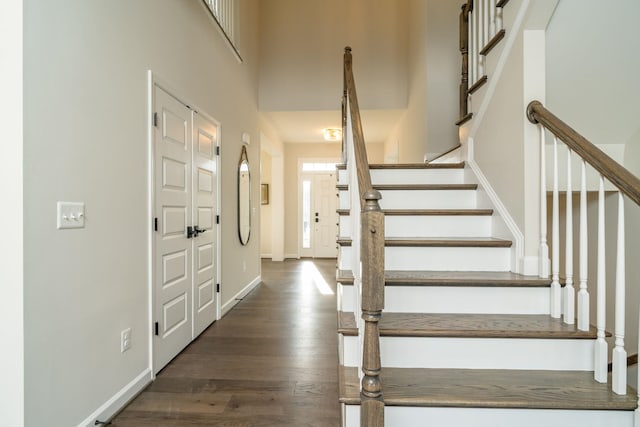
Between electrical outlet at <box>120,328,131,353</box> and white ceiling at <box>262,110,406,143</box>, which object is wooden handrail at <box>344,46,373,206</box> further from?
white ceiling at <box>262,110,406,143</box>

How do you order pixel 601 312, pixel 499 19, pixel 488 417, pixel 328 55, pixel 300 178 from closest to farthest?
pixel 488 417 → pixel 601 312 → pixel 499 19 → pixel 328 55 → pixel 300 178

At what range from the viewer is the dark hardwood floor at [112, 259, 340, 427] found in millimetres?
1835

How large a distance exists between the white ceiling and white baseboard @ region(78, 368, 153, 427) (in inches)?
158

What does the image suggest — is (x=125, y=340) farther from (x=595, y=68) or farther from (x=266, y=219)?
(x=266, y=219)

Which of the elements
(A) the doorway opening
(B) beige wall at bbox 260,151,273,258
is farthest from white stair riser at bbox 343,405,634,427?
(B) beige wall at bbox 260,151,273,258

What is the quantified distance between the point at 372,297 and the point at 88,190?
4.78 feet

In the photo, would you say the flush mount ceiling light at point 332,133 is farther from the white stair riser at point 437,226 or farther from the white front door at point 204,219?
the white stair riser at point 437,226

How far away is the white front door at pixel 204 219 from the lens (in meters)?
2.95

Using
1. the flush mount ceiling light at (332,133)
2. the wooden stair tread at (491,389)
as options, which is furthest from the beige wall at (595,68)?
the flush mount ceiling light at (332,133)

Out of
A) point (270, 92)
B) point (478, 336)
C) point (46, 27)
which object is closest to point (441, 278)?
point (478, 336)

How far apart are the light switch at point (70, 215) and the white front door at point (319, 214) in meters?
6.17

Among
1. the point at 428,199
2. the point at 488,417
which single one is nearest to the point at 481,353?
the point at 488,417

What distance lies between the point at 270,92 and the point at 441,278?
4146 mm

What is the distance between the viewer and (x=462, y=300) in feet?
6.30
